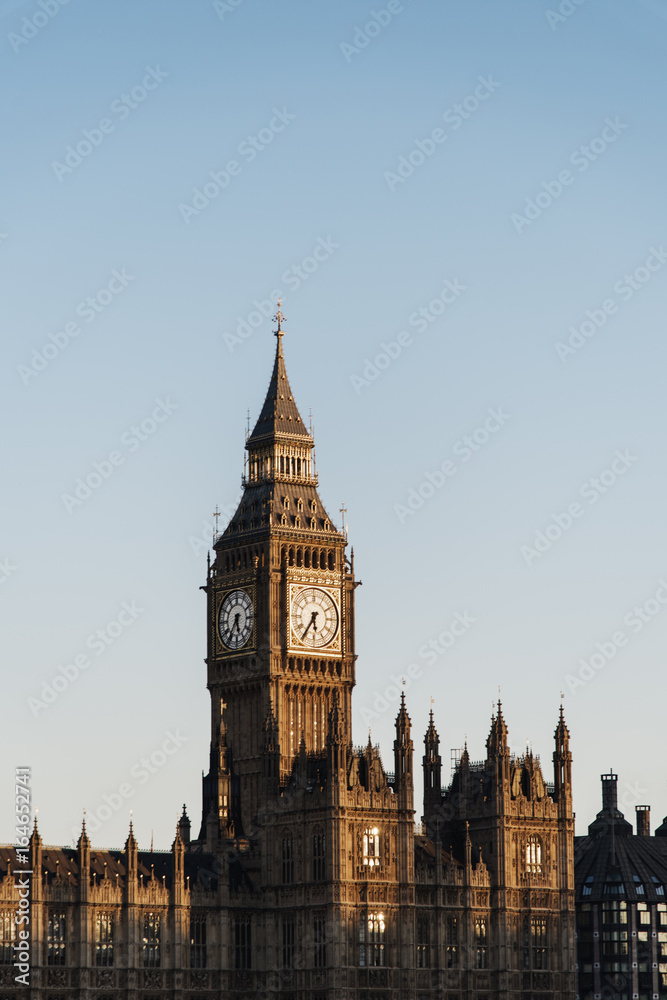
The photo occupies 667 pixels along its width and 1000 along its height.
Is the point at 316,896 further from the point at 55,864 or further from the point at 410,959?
the point at 55,864

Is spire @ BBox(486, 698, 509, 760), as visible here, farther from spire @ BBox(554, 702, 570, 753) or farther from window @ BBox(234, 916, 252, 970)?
window @ BBox(234, 916, 252, 970)

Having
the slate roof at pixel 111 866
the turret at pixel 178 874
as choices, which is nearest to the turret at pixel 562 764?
the slate roof at pixel 111 866

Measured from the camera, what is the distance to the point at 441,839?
192500 millimetres

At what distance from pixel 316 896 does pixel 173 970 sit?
526 inches

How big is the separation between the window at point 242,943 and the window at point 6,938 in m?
→ 20.8

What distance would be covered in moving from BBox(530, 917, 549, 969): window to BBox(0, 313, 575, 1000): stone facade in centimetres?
17

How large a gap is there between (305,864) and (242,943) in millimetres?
8496

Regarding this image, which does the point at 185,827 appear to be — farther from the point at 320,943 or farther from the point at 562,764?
the point at 562,764

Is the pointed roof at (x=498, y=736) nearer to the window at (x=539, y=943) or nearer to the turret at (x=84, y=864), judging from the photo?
the window at (x=539, y=943)

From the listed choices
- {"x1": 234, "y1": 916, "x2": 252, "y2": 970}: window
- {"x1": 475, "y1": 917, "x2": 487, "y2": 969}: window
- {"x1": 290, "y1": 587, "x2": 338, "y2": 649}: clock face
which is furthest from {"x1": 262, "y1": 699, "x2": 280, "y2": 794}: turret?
{"x1": 475, "y1": 917, "x2": 487, "y2": 969}: window

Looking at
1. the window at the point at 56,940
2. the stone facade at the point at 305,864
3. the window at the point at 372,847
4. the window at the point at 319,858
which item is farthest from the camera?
the window at the point at 372,847

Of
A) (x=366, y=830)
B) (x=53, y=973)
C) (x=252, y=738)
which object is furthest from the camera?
(x=252, y=738)

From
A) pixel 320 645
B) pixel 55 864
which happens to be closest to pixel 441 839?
pixel 320 645

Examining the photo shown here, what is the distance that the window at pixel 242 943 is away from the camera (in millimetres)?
181375
